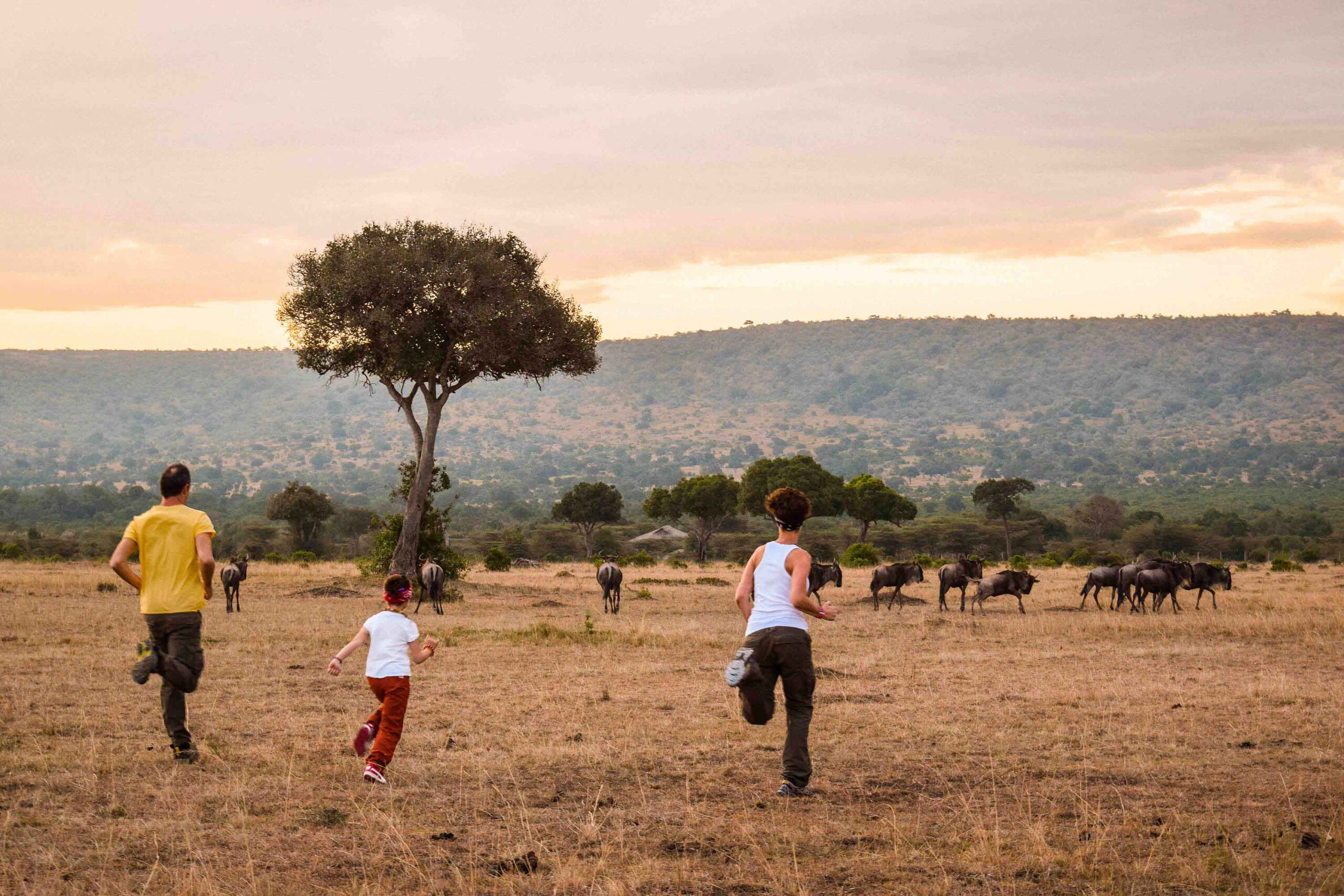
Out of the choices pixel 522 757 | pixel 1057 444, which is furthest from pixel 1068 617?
pixel 1057 444

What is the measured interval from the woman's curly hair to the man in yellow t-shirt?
4.39m

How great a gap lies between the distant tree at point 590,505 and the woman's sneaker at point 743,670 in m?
64.7

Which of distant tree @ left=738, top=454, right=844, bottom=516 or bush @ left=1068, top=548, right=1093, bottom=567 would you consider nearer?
bush @ left=1068, top=548, right=1093, bottom=567

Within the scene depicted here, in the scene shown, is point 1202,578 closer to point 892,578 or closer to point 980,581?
point 980,581

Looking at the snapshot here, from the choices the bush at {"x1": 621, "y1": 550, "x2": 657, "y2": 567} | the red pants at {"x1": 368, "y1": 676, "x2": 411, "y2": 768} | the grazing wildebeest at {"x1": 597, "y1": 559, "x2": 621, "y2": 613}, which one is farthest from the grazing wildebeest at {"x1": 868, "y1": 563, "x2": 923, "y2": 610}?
the bush at {"x1": 621, "y1": 550, "x2": 657, "y2": 567}

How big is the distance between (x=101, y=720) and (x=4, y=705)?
153cm

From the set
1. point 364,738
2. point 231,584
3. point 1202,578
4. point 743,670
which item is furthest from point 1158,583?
point 364,738

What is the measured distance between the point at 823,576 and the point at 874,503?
127ft

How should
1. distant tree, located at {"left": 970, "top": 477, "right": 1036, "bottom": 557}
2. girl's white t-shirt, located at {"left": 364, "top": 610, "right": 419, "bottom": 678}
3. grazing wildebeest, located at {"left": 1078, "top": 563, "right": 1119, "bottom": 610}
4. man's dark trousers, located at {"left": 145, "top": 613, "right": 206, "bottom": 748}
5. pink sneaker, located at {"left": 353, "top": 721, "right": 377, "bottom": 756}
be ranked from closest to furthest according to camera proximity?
pink sneaker, located at {"left": 353, "top": 721, "right": 377, "bottom": 756} < girl's white t-shirt, located at {"left": 364, "top": 610, "right": 419, "bottom": 678} < man's dark trousers, located at {"left": 145, "top": 613, "right": 206, "bottom": 748} < grazing wildebeest, located at {"left": 1078, "top": 563, "right": 1119, "bottom": 610} < distant tree, located at {"left": 970, "top": 477, "right": 1036, "bottom": 557}

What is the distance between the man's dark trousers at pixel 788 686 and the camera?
8852 millimetres

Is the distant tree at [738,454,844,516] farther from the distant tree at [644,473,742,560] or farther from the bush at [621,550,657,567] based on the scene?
the bush at [621,550,657,567]

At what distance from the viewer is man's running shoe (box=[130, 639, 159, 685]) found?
9.61m

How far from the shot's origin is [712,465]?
187m

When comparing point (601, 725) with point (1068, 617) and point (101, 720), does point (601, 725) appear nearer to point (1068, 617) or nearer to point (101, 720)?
point (101, 720)
